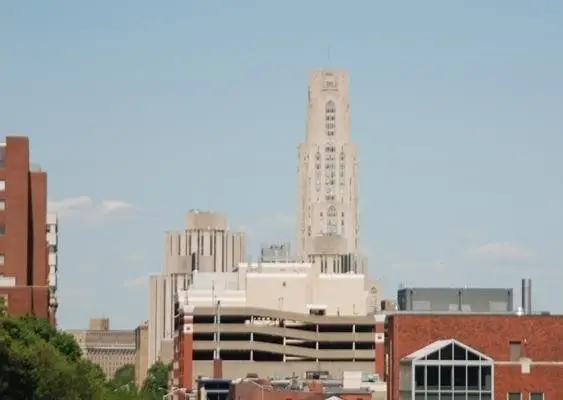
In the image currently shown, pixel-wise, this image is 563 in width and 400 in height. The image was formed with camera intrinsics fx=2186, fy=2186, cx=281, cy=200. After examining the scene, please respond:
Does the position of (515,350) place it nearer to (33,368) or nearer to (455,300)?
(455,300)

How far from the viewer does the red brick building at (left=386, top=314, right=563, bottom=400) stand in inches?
4437

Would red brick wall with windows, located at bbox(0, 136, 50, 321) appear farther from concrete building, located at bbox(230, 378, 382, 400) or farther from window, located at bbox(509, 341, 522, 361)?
window, located at bbox(509, 341, 522, 361)

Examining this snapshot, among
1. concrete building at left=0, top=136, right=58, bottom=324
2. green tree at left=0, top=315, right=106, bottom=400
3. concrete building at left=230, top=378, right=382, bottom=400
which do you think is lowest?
concrete building at left=230, top=378, right=382, bottom=400

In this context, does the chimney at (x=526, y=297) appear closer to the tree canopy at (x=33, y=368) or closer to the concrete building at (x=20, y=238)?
the tree canopy at (x=33, y=368)

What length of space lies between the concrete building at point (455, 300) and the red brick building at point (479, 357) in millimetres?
23100

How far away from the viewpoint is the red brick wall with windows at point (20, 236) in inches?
7446

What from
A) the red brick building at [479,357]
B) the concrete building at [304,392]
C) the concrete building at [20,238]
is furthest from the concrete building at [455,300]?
the concrete building at [20,238]

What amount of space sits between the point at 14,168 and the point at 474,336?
88.8m

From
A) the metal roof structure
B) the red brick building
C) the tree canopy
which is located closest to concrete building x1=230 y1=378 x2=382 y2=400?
the tree canopy

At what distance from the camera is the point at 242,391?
6476 inches

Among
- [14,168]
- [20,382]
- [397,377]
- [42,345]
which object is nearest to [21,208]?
[14,168]

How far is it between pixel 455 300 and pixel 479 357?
90.9 feet

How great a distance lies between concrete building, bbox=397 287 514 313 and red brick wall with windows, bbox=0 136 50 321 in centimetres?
5422

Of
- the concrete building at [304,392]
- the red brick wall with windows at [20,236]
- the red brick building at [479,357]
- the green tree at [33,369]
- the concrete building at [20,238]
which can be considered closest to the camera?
the red brick building at [479,357]
